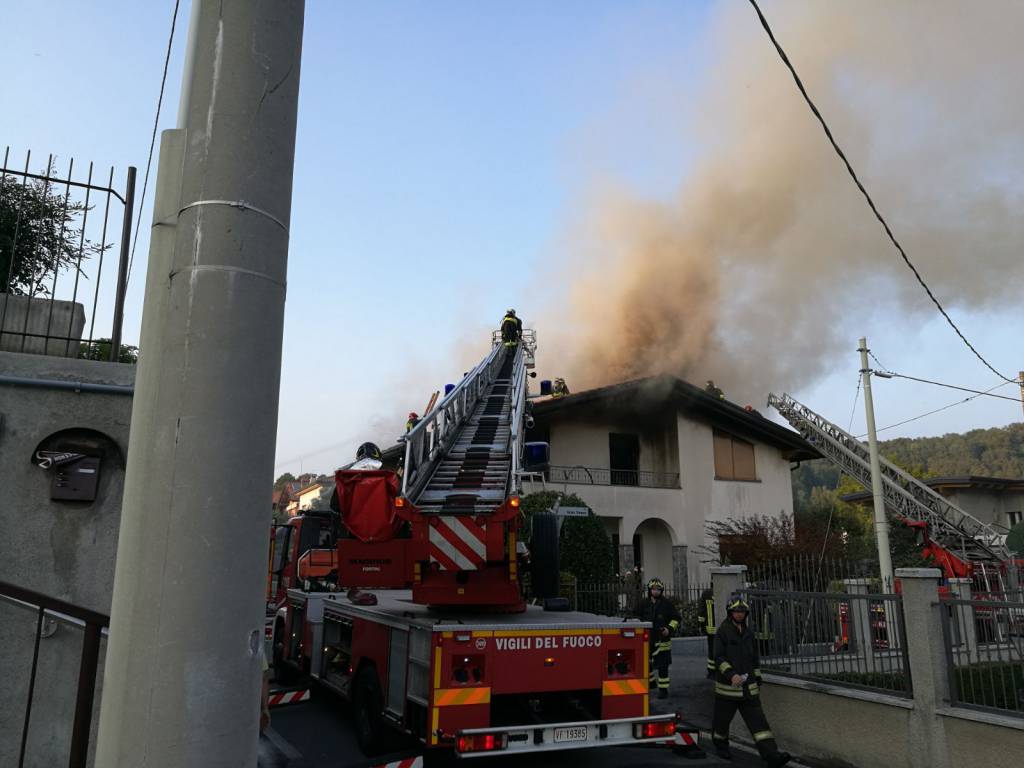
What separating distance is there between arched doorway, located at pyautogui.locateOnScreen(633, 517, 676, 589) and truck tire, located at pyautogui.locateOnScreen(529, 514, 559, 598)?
18.6 m

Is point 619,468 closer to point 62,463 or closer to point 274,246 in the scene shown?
point 62,463

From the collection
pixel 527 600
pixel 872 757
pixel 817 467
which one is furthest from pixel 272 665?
pixel 817 467

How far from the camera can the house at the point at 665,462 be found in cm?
2434

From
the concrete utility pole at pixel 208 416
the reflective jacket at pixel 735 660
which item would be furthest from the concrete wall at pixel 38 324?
the reflective jacket at pixel 735 660

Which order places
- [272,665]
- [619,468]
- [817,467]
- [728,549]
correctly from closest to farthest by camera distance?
[272,665], [728,549], [619,468], [817,467]

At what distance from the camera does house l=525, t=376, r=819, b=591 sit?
24344 mm

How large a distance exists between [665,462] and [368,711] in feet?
65.6

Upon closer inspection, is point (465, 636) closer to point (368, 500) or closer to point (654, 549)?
point (368, 500)

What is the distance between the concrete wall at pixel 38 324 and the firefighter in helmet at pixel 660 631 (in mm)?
7270

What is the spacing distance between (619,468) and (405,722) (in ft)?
66.2

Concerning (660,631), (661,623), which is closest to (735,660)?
(660,631)

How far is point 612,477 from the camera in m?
25.7

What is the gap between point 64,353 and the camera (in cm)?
466

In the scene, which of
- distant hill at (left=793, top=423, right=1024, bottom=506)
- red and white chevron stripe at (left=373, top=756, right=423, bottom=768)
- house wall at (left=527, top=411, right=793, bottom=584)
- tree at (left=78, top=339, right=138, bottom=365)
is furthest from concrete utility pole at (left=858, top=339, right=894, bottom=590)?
distant hill at (left=793, top=423, right=1024, bottom=506)
